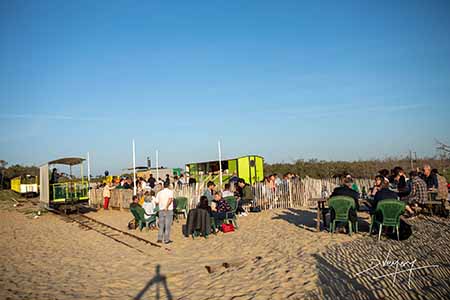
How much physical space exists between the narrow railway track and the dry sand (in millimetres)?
159

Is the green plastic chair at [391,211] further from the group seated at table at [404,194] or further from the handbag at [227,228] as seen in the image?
the handbag at [227,228]

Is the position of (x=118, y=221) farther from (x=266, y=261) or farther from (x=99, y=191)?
(x=266, y=261)

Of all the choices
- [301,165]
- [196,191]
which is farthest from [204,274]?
[301,165]

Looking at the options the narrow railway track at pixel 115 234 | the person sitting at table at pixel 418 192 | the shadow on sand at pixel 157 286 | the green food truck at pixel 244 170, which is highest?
the green food truck at pixel 244 170

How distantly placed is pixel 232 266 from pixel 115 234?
6587mm

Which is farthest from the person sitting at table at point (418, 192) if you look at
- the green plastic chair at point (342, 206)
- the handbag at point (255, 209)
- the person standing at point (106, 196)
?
the person standing at point (106, 196)

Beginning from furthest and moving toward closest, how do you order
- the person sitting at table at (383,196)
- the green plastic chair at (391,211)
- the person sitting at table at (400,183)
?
the person sitting at table at (400,183) < the person sitting at table at (383,196) < the green plastic chair at (391,211)

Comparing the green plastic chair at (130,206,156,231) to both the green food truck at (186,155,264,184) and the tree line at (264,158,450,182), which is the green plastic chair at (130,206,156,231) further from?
the tree line at (264,158,450,182)

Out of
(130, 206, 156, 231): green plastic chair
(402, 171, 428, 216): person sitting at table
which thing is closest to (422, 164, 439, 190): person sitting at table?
(402, 171, 428, 216): person sitting at table

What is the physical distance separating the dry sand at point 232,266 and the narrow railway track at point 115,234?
16 cm

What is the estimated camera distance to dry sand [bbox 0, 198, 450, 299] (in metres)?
5.54

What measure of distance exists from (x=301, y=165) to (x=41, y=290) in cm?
3638

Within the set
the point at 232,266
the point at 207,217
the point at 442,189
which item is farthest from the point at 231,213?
the point at 442,189

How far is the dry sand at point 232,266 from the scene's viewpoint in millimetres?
5535
